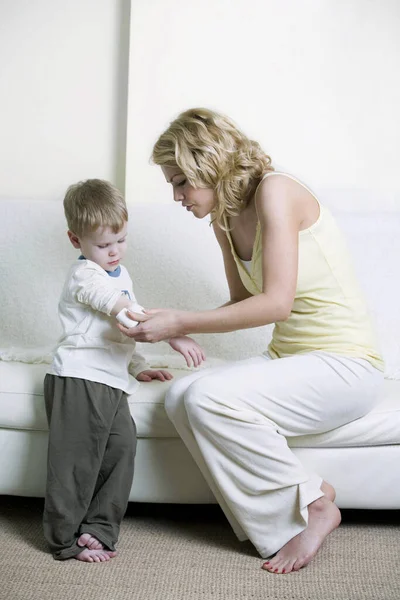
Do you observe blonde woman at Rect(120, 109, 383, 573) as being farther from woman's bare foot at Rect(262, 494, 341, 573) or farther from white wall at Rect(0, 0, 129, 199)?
white wall at Rect(0, 0, 129, 199)

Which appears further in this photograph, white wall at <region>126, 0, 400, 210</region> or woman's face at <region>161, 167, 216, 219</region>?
white wall at <region>126, 0, 400, 210</region>

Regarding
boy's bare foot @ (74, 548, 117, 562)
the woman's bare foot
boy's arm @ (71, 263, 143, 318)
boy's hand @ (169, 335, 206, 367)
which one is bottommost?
boy's bare foot @ (74, 548, 117, 562)

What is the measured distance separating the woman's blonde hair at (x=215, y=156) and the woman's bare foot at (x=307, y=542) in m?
0.72

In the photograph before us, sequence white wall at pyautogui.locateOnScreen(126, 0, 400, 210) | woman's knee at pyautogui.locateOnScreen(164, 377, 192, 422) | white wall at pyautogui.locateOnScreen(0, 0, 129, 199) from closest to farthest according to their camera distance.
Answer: woman's knee at pyautogui.locateOnScreen(164, 377, 192, 422)
white wall at pyautogui.locateOnScreen(126, 0, 400, 210)
white wall at pyautogui.locateOnScreen(0, 0, 129, 199)

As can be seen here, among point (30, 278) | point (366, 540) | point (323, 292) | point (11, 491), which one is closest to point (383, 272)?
point (323, 292)

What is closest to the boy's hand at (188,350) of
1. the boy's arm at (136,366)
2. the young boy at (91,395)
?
the young boy at (91,395)

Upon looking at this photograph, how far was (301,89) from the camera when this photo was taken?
2855 mm

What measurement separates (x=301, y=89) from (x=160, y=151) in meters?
1.16

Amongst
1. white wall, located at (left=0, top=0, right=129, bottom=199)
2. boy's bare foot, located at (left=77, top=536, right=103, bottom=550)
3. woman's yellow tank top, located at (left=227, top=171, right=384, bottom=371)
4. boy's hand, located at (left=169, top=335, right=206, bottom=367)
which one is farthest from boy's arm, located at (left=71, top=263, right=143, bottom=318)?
white wall, located at (left=0, top=0, right=129, bottom=199)

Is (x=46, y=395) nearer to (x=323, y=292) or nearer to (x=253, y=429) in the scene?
(x=253, y=429)

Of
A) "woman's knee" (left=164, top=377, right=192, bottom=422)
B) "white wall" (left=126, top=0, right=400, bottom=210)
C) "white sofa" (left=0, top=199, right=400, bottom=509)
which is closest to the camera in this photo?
"woman's knee" (left=164, top=377, right=192, bottom=422)

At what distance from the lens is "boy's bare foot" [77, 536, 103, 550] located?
177cm

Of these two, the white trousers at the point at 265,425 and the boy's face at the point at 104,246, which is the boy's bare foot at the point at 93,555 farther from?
the boy's face at the point at 104,246

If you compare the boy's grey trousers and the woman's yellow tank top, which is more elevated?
the woman's yellow tank top
